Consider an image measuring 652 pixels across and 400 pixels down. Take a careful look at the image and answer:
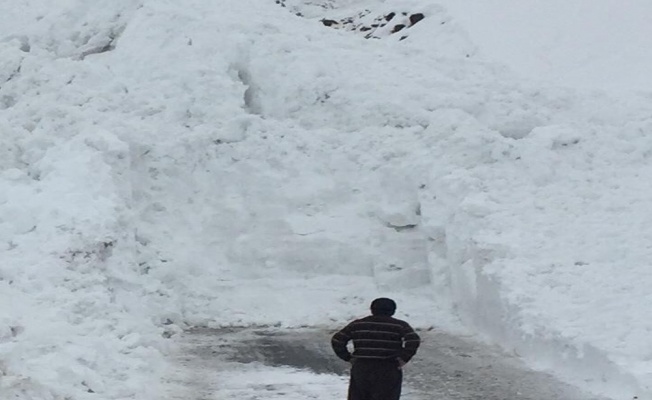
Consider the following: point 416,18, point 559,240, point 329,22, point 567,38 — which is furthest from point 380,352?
point 329,22

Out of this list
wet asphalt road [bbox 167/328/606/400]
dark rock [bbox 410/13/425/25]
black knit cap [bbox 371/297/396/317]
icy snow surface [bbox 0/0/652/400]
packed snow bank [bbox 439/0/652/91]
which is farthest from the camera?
dark rock [bbox 410/13/425/25]

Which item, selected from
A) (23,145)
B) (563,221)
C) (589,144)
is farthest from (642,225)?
(23,145)

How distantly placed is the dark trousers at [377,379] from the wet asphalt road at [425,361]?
93.1 inches

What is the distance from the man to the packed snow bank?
11215mm

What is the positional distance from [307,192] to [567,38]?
7421mm

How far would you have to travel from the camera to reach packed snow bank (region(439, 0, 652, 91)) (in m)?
18.2

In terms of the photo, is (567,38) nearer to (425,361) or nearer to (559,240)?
(559,240)

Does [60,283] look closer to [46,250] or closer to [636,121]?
[46,250]

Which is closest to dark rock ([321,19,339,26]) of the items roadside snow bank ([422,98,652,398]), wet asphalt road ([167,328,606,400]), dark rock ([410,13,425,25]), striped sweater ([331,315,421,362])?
dark rock ([410,13,425,25])

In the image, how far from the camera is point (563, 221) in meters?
13.3

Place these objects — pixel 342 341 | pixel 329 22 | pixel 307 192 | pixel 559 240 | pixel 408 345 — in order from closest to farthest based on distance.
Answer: pixel 408 345 < pixel 342 341 < pixel 559 240 < pixel 307 192 < pixel 329 22

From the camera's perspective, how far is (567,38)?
64.5 ft

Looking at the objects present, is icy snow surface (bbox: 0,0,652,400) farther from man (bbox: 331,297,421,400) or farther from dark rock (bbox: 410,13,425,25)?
man (bbox: 331,297,421,400)

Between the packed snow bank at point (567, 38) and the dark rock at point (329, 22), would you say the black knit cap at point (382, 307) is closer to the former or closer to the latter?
the packed snow bank at point (567, 38)
